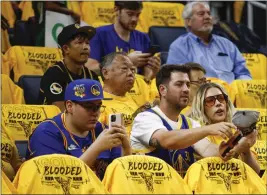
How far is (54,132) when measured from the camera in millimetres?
6684

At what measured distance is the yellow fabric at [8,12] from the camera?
10531mm

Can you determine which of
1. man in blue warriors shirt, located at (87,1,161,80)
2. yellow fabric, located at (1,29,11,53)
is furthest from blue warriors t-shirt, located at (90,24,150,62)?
yellow fabric, located at (1,29,11,53)

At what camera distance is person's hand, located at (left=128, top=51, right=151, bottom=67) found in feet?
29.5

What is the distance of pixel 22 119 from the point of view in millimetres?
7844

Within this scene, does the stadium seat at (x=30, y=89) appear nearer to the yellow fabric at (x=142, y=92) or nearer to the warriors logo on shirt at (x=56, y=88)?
the warriors logo on shirt at (x=56, y=88)

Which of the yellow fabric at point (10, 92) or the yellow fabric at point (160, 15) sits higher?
the yellow fabric at point (160, 15)

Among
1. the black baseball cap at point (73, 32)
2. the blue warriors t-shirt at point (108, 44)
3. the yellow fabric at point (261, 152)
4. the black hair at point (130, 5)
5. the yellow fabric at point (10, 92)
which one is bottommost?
the yellow fabric at point (261, 152)

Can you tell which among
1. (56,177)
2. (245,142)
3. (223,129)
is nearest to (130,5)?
(245,142)

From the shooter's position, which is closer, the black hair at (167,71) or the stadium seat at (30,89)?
the black hair at (167,71)

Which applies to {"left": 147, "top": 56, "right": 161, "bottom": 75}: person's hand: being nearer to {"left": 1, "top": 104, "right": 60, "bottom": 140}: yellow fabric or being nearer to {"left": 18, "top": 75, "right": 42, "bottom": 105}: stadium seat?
{"left": 18, "top": 75, "right": 42, "bottom": 105}: stadium seat

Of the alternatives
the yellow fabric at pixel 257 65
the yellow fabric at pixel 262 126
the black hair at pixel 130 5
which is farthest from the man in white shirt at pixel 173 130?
the yellow fabric at pixel 257 65

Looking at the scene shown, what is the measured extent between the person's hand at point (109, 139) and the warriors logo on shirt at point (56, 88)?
1.62 metres

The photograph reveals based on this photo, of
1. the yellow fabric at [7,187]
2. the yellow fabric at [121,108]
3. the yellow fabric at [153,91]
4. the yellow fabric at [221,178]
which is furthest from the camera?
the yellow fabric at [153,91]

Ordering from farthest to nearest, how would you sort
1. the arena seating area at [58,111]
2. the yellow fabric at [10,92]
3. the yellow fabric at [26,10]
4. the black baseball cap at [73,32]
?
the yellow fabric at [26,10]
the yellow fabric at [10,92]
the black baseball cap at [73,32]
the arena seating area at [58,111]
